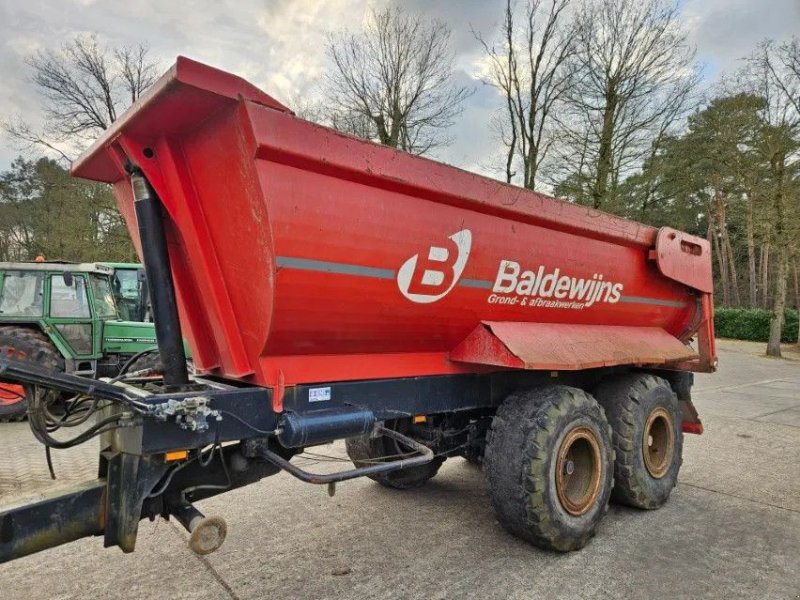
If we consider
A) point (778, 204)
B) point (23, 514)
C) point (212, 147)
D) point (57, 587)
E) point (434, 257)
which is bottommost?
point (57, 587)

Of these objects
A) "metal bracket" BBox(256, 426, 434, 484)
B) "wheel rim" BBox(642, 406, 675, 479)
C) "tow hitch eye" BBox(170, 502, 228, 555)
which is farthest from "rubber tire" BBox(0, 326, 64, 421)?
"wheel rim" BBox(642, 406, 675, 479)

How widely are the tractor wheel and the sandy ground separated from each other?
→ 0.20 metres

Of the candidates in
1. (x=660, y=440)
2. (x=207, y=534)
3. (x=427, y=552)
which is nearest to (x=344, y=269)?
(x=207, y=534)

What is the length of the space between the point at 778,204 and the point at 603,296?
1990cm

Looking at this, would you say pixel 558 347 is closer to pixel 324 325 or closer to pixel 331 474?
pixel 324 325

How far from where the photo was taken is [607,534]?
13.3 ft

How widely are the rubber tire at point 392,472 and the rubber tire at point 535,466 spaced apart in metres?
0.86

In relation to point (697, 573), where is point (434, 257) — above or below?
above

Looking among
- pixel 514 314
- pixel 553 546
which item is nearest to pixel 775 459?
pixel 553 546

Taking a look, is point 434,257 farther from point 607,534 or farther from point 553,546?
point 607,534

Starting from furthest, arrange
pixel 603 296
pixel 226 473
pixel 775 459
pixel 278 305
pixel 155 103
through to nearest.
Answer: pixel 775 459
pixel 603 296
pixel 226 473
pixel 278 305
pixel 155 103

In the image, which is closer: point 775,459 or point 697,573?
point 697,573

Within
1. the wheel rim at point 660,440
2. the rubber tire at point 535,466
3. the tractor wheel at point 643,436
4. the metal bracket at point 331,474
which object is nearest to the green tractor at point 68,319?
the metal bracket at point 331,474

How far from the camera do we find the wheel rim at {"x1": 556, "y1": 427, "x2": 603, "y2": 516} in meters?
3.70
